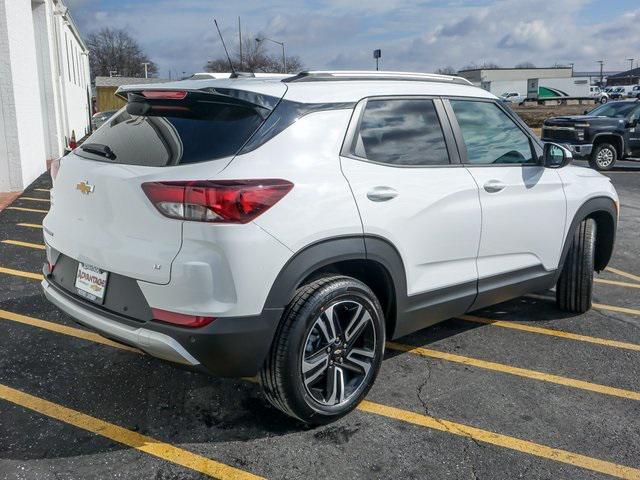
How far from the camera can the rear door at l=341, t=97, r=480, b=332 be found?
3.24 m

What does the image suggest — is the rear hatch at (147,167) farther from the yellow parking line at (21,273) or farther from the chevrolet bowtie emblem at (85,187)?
the yellow parking line at (21,273)

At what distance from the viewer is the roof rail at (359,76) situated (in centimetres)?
332

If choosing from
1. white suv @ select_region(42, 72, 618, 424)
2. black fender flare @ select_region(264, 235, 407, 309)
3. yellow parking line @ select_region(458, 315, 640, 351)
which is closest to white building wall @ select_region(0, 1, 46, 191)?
white suv @ select_region(42, 72, 618, 424)

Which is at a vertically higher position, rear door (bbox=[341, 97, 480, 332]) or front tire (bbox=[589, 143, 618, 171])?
rear door (bbox=[341, 97, 480, 332])

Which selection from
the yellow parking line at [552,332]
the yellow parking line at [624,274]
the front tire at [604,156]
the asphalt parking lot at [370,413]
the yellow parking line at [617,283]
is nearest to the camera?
the asphalt parking lot at [370,413]

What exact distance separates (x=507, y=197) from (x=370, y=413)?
5.51ft

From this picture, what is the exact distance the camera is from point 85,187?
3.15 m

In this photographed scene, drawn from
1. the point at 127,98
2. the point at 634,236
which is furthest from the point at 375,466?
the point at 634,236

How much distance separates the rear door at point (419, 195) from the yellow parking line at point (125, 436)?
130cm

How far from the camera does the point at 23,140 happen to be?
1148 centimetres

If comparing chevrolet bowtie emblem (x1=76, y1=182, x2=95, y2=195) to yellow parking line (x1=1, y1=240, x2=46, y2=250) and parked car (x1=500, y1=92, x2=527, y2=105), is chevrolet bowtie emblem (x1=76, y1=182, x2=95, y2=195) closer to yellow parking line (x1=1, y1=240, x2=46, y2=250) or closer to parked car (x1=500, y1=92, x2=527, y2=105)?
yellow parking line (x1=1, y1=240, x2=46, y2=250)

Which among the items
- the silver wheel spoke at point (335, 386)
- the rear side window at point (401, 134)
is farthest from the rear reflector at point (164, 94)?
the silver wheel spoke at point (335, 386)

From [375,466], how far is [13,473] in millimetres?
1679

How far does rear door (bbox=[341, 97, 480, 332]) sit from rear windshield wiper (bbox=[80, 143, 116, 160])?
1211 mm
